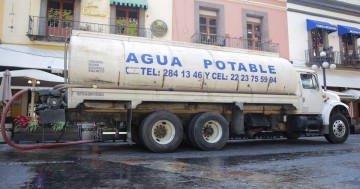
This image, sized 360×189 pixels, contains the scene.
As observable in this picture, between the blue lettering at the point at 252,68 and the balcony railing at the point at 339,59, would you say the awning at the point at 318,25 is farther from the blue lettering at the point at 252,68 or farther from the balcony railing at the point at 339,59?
the blue lettering at the point at 252,68

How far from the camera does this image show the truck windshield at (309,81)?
38.3 feet

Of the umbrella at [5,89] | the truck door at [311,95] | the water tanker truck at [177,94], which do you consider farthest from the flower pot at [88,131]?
the truck door at [311,95]

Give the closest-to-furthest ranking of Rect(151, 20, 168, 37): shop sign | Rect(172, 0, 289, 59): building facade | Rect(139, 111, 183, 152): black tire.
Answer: Rect(139, 111, 183, 152): black tire
Rect(151, 20, 168, 37): shop sign
Rect(172, 0, 289, 59): building facade

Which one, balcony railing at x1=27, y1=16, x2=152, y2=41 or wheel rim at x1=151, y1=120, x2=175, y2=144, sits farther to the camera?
balcony railing at x1=27, y1=16, x2=152, y2=41

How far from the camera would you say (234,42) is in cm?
1948

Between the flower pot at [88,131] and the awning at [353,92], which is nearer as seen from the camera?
the flower pot at [88,131]

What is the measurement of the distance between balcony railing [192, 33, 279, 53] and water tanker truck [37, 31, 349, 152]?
772 centimetres

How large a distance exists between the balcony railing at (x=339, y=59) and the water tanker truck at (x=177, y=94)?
10.7 m

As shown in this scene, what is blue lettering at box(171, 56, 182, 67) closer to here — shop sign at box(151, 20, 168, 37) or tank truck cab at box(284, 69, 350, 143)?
tank truck cab at box(284, 69, 350, 143)

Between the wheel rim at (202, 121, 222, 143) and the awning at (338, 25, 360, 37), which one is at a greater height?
the awning at (338, 25, 360, 37)

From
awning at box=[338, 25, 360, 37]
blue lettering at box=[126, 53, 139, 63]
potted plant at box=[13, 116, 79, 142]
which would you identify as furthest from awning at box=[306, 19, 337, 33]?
potted plant at box=[13, 116, 79, 142]

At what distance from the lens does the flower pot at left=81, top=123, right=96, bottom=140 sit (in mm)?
11523

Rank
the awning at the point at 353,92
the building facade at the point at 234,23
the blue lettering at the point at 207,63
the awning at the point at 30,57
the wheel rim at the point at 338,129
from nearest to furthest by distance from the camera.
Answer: the blue lettering at the point at 207,63 < the wheel rim at the point at 338,129 < the awning at the point at 30,57 < the building facade at the point at 234,23 < the awning at the point at 353,92

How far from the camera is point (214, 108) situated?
10.1m
